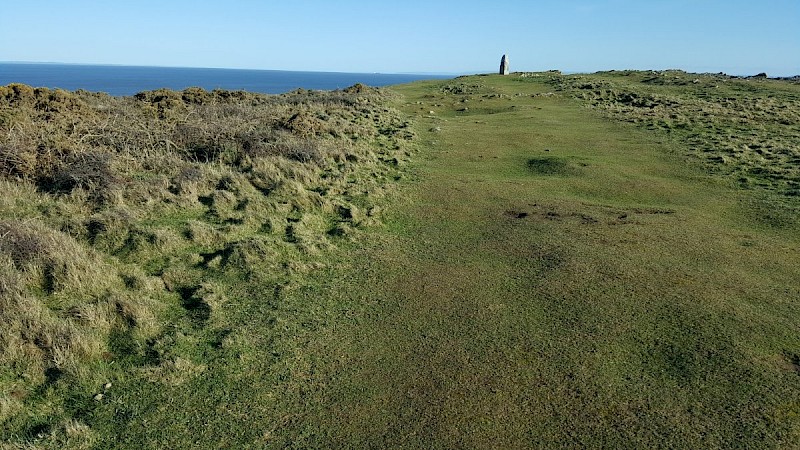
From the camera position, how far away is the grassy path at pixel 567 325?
5621mm

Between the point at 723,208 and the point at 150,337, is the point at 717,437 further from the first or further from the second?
the point at 723,208

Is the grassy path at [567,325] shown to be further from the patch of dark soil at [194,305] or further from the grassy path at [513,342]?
the patch of dark soil at [194,305]

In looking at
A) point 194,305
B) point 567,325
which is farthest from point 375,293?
point 567,325

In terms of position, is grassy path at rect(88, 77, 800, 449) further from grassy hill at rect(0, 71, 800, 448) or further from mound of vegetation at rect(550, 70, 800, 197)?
mound of vegetation at rect(550, 70, 800, 197)

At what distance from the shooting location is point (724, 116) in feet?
92.2

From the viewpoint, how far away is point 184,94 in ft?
89.2

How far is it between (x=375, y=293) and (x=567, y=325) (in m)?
3.16

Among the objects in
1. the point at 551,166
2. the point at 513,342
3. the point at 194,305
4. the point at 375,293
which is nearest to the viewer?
the point at 513,342

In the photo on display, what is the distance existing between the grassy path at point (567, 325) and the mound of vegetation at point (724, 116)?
130 inches

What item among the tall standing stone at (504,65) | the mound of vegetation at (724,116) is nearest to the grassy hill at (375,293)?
the mound of vegetation at (724,116)

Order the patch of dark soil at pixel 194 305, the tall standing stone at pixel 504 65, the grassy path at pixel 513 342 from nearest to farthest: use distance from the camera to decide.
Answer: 1. the grassy path at pixel 513 342
2. the patch of dark soil at pixel 194 305
3. the tall standing stone at pixel 504 65

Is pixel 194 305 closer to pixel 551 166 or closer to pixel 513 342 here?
pixel 513 342

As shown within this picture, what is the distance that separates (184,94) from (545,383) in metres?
26.3

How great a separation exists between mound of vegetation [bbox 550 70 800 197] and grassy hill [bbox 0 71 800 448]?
36 cm
